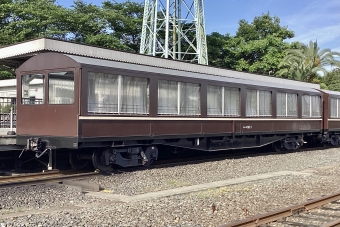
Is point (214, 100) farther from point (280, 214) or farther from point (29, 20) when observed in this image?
point (29, 20)

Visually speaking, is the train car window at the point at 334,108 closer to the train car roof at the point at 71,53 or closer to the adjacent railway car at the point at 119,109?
the train car roof at the point at 71,53

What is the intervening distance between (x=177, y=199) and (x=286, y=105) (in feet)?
40.1

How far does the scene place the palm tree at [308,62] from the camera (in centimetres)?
3731

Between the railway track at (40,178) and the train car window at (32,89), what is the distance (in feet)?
6.77

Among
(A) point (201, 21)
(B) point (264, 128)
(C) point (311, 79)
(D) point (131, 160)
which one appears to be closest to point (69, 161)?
(D) point (131, 160)

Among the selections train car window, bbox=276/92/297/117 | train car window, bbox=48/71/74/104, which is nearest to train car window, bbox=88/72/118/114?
train car window, bbox=48/71/74/104

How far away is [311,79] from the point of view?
129 feet

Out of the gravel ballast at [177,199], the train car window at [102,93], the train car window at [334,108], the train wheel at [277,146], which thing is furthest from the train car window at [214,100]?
the train car window at [334,108]

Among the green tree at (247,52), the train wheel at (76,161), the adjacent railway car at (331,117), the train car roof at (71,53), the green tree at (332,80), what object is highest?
the green tree at (247,52)

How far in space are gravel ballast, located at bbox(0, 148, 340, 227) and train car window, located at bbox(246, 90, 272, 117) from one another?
155 inches

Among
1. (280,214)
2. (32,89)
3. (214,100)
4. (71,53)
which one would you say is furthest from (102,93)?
(280,214)

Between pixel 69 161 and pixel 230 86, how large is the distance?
669cm

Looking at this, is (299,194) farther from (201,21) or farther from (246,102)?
(201,21)

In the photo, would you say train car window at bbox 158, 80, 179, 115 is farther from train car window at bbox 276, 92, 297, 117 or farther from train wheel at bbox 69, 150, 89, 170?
train car window at bbox 276, 92, 297, 117
